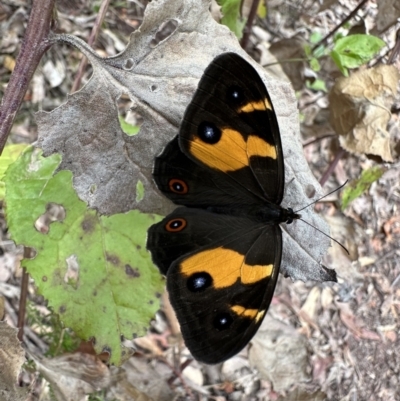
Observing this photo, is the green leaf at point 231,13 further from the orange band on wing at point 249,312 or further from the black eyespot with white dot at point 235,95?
the orange band on wing at point 249,312

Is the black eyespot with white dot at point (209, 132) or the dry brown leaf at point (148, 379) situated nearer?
the black eyespot with white dot at point (209, 132)

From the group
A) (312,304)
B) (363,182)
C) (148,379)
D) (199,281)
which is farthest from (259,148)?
(312,304)

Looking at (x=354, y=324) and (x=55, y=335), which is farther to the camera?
(x=354, y=324)

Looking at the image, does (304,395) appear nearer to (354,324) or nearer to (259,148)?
(259,148)

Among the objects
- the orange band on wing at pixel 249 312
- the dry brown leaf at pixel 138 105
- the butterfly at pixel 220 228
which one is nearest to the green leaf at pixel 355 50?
the dry brown leaf at pixel 138 105

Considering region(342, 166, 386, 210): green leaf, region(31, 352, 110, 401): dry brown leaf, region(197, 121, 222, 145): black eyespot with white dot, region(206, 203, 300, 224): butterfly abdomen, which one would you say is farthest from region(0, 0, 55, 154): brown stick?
region(342, 166, 386, 210): green leaf

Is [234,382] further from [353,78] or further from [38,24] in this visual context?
[38,24]

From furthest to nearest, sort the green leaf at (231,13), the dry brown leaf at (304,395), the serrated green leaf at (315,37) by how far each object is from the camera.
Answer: the serrated green leaf at (315,37), the dry brown leaf at (304,395), the green leaf at (231,13)

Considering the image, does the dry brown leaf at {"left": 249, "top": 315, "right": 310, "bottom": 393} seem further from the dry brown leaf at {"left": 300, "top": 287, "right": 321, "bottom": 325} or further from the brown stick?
the brown stick

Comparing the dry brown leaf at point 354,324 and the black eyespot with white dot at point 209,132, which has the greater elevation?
the black eyespot with white dot at point 209,132
